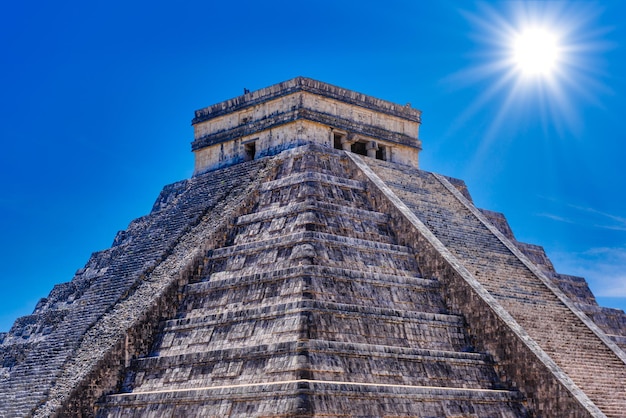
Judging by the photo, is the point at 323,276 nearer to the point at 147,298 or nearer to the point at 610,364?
the point at 147,298

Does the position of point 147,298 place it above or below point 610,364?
above

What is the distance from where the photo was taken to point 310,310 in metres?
14.8

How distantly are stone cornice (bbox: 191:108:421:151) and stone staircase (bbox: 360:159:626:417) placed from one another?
105cm

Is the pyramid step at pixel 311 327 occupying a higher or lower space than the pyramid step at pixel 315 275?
lower

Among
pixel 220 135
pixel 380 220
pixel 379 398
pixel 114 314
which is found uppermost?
pixel 220 135

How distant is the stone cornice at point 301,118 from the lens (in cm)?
2139

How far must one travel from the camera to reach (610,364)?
17.2 metres

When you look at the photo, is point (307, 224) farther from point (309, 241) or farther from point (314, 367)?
point (314, 367)

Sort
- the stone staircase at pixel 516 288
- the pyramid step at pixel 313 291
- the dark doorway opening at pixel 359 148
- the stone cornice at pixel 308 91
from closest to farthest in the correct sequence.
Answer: the pyramid step at pixel 313 291 → the stone staircase at pixel 516 288 → the stone cornice at pixel 308 91 → the dark doorway opening at pixel 359 148

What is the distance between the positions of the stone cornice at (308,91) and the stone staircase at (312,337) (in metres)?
3.84

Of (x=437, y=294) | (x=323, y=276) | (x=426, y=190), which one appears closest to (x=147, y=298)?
(x=323, y=276)

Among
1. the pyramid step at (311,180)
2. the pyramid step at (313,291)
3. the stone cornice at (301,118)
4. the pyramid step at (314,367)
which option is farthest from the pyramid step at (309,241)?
the stone cornice at (301,118)

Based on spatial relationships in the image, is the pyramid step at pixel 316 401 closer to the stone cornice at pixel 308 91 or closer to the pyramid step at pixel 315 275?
the pyramid step at pixel 315 275

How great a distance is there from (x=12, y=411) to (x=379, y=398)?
6.97 metres
